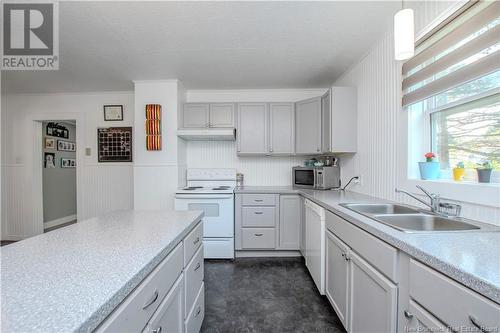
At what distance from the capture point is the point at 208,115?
10.8 ft

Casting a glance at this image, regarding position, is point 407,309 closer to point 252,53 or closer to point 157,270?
point 157,270

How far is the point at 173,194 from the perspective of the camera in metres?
3.19

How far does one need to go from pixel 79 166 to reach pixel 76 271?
3.82m

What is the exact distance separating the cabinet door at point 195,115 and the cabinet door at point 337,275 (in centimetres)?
235

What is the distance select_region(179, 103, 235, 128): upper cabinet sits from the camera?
3289mm

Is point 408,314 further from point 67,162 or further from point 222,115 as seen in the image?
point 67,162

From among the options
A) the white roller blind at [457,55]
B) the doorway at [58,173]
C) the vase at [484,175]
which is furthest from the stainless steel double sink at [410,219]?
the doorway at [58,173]

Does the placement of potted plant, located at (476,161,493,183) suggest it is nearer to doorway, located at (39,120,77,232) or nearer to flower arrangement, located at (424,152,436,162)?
flower arrangement, located at (424,152,436,162)

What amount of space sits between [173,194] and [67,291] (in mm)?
2699

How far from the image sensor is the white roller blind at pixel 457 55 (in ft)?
3.69

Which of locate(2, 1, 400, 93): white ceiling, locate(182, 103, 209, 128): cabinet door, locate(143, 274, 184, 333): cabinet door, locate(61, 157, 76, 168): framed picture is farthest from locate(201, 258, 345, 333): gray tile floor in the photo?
locate(61, 157, 76, 168): framed picture

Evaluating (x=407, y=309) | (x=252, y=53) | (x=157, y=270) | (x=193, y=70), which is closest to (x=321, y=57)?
(x=252, y=53)

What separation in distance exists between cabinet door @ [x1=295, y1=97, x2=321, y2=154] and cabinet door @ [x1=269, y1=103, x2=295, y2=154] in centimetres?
9

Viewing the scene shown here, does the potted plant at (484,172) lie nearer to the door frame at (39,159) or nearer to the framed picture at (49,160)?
the door frame at (39,159)
